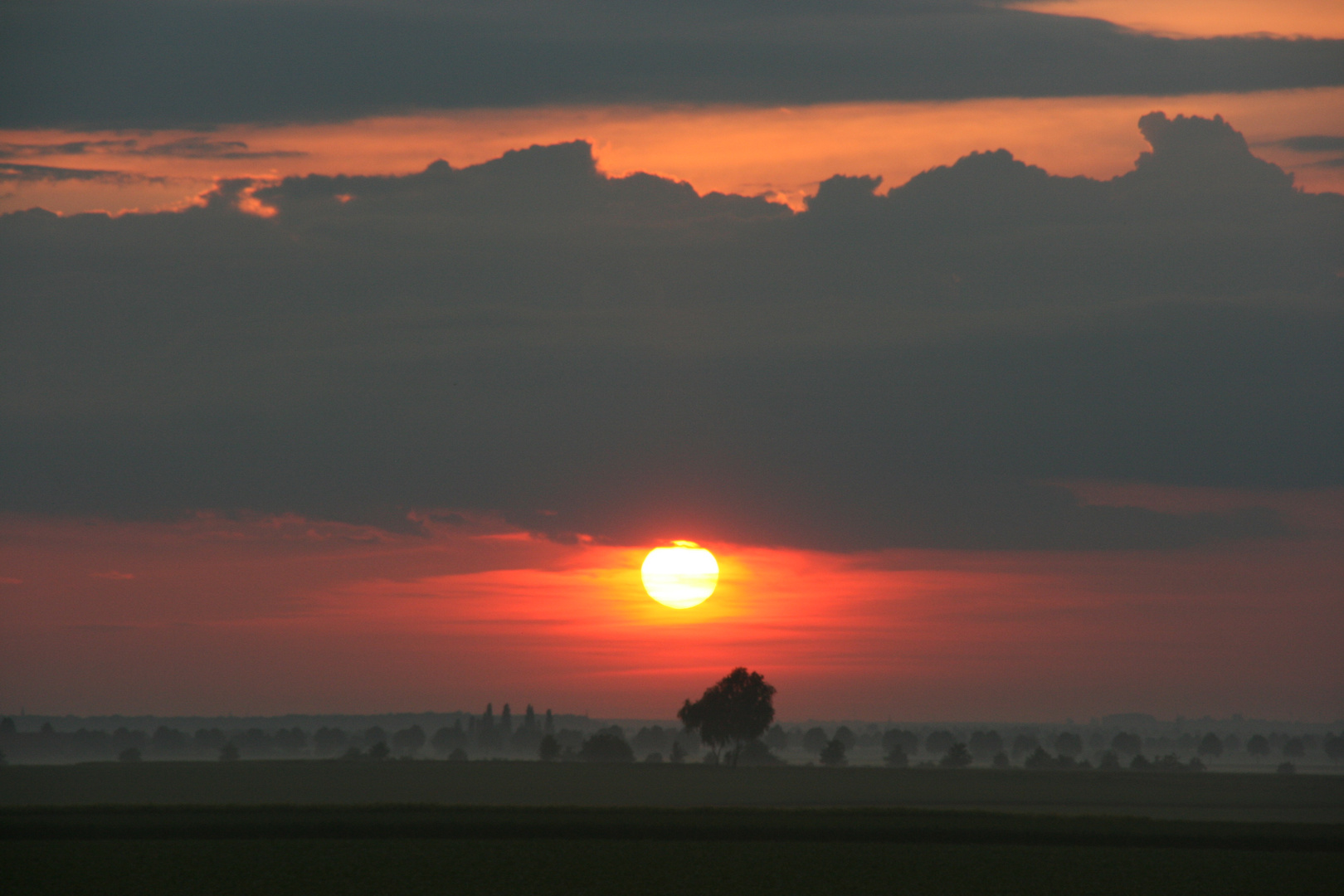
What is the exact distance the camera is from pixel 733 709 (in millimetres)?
169250

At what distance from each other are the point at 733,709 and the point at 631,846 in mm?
106892

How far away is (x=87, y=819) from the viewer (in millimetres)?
71250

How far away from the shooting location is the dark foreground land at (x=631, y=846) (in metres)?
53.7

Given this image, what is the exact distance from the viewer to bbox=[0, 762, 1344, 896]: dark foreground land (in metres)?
53.7

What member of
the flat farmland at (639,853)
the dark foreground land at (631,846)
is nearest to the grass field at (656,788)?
the dark foreground land at (631,846)

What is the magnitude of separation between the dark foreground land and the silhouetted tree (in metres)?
63.0

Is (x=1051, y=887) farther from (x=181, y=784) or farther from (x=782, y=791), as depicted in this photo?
(x=181, y=784)

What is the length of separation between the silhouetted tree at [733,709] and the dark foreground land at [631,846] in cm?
6304

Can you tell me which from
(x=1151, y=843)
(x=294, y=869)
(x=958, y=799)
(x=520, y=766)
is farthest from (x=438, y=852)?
(x=520, y=766)

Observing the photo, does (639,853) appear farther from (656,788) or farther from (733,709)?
(733,709)

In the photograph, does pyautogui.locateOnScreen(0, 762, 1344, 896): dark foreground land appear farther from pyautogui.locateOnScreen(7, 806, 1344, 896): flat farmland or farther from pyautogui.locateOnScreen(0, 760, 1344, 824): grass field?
pyautogui.locateOnScreen(0, 760, 1344, 824): grass field

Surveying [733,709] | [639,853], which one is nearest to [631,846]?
[639,853]

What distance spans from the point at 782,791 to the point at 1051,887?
62631mm

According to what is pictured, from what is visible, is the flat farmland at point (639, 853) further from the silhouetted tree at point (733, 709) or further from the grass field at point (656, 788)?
the silhouetted tree at point (733, 709)
